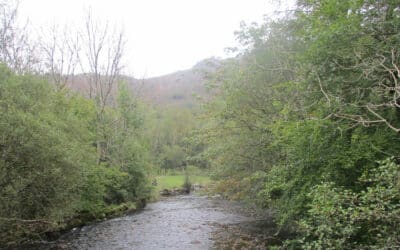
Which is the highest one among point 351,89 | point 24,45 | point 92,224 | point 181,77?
point 181,77

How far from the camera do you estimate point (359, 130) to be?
8242 millimetres

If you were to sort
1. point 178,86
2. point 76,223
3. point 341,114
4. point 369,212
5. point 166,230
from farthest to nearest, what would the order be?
point 178,86
point 76,223
point 166,230
point 341,114
point 369,212

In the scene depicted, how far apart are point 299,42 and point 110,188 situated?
→ 18.7m

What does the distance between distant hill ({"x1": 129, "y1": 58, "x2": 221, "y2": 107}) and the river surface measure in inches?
293

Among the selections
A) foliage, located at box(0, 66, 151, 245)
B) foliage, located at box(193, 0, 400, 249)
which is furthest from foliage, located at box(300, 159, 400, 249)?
foliage, located at box(0, 66, 151, 245)

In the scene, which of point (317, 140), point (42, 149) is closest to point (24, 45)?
point (42, 149)

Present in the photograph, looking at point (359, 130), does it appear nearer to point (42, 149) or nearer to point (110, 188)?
point (42, 149)

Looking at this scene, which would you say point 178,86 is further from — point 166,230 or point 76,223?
point 166,230

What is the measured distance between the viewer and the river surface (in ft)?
47.3

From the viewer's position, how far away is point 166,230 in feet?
57.3

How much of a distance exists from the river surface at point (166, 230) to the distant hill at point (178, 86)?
745 cm

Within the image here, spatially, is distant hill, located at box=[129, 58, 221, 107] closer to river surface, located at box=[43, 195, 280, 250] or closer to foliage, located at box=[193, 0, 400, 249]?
foliage, located at box=[193, 0, 400, 249]

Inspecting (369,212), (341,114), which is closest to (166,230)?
(341,114)

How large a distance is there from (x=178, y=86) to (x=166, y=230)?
13350cm
